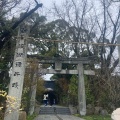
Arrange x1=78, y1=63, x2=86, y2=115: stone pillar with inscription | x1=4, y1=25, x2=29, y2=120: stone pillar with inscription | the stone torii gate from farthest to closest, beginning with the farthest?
the stone torii gate < x1=78, y1=63, x2=86, y2=115: stone pillar with inscription < x1=4, y1=25, x2=29, y2=120: stone pillar with inscription

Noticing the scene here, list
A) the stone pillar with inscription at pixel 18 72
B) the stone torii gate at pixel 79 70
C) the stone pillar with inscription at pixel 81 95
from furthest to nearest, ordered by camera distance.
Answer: the stone torii gate at pixel 79 70 < the stone pillar with inscription at pixel 81 95 < the stone pillar with inscription at pixel 18 72

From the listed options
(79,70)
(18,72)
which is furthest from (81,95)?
(18,72)

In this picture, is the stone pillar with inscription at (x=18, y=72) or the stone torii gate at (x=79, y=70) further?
the stone torii gate at (x=79, y=70)

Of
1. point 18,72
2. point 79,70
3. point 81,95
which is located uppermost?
point 79,70

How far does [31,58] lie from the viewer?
54.3ft

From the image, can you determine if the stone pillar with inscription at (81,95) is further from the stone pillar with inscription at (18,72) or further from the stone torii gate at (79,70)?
the stone pillar with inscription at (18,72)

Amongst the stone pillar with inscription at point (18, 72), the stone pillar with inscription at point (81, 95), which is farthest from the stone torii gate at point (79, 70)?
the stone pillar with inscription at point (18, 72)

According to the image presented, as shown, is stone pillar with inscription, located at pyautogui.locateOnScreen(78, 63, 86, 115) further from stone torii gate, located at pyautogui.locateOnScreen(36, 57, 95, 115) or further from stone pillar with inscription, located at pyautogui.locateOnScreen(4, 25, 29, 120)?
stone pillar with inscription, located at pyautogui.locateOnScreen(4, 25, 29, 120)

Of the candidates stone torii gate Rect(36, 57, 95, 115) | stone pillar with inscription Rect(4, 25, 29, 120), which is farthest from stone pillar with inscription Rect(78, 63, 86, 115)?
stone pillar with inscription Rect(4, 25, 29, 120)

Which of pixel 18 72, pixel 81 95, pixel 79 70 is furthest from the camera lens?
pixel 79 70

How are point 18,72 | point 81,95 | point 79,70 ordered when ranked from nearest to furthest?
point 18,72 < point 81,95 < point 79,70

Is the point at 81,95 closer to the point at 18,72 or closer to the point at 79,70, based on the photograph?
the point at 79,70

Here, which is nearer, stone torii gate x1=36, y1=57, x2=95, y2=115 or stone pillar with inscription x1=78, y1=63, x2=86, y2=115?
stone pillar with inscription x1=78, y1=63, x2=86, y2=115

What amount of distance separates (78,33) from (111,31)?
125 inches
